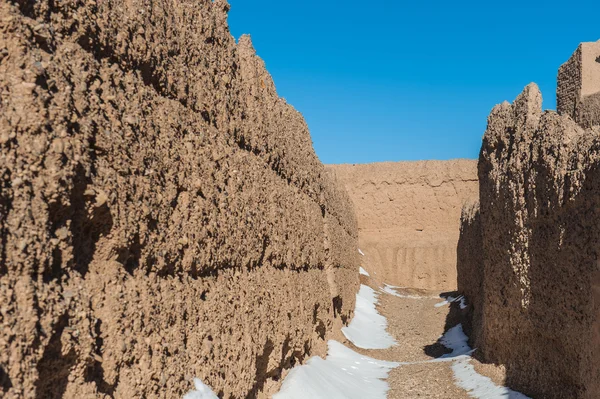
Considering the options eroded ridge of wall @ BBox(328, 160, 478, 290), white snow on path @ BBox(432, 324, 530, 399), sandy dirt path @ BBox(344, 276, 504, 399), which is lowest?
sandy dirt path @ BBox(344, 276, 504, 399)

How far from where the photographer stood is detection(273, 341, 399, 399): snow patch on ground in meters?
6.75

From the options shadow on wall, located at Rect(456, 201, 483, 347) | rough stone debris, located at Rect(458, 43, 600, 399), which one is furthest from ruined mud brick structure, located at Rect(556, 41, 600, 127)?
shadow on wall, located at Rect(456, 201, 483, 347)

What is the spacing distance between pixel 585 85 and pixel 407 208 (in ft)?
77.2

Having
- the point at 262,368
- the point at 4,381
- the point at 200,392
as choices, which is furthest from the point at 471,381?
the point at 4,381

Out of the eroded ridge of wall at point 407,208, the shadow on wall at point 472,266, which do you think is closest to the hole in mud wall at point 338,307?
the shadow on wall at point 472,266

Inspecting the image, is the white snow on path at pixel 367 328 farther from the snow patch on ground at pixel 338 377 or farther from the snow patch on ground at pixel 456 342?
the snow patch on ground at pixel 338 377

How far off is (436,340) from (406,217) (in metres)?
21.2

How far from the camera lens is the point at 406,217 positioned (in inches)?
1351

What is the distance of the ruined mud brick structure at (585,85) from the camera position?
426 inches

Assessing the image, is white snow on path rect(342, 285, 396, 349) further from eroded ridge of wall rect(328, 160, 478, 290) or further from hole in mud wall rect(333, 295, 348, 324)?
eroded ridge of wall rect(328, 160, 478, 290)

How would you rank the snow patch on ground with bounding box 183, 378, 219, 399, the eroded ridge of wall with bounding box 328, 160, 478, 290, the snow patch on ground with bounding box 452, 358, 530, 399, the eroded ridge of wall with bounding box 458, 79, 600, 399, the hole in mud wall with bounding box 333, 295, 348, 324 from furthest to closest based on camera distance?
the eroded ridge of wall with bounding box 328, 160, 478, 290, the hole in mud wall with bounding box 333, 295, 348, 324, the snow patch on ground with bounding box 452, 358, 530, 399, the eroded ridge of wall with bounding box 458, 79, 600, 399, the snow patch on ground with bounding box 183, 378, 219, 399

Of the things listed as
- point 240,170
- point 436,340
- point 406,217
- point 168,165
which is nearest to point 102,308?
point 168,165

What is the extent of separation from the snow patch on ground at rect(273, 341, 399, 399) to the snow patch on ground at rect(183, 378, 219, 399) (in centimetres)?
219

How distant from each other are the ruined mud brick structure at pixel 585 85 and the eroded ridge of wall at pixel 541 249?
8.66ft
